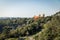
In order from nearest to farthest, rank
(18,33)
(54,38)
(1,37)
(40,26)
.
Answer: (54,38)
(1,37)
(18,33)
(40,26)

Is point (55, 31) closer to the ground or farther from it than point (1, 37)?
farther from it

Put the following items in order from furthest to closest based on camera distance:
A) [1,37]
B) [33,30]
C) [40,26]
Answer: [40,26]
[33,30]
[1,37]

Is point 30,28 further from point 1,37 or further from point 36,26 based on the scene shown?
point 1,37

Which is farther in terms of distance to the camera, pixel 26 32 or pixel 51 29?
pixel 26 32

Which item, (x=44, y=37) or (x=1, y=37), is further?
(x=1, y=37)

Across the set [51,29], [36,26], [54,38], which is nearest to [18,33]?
[36,26]

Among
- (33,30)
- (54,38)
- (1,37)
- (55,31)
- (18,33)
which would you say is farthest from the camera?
(33,30)

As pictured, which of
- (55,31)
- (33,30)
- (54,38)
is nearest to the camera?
(54,38)

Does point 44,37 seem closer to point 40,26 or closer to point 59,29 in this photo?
point 59,29

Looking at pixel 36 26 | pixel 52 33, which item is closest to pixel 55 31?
pixel 52 33
